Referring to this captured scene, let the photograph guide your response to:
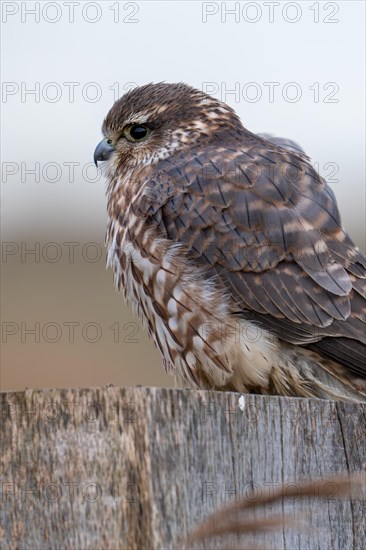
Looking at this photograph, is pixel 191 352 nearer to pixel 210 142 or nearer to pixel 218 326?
pixel 218 326

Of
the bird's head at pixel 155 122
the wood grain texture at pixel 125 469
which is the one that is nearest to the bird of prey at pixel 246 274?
the bird's head at pixel 155 122

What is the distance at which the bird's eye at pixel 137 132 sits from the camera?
15.6 ft

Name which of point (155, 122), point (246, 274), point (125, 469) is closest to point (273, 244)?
point (246, 274)

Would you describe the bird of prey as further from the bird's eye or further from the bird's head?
the bird's eye

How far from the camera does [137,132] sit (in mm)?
4754

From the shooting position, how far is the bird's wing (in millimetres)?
3752

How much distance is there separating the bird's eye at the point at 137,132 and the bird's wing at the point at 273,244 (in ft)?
2.23

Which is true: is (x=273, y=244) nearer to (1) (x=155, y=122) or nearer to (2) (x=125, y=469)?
(1) (x=155, y=122)

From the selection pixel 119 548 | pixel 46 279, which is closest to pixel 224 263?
pixel 119 548

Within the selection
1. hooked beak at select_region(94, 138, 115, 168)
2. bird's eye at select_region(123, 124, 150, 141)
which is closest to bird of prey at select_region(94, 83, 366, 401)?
bird's eye at select_region(123, 124, 150, 141)

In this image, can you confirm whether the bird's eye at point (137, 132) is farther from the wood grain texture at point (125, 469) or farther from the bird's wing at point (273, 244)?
the wood grain texture at point (125, 469)

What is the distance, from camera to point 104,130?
4.88 m

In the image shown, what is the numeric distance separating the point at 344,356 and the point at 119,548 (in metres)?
1.79

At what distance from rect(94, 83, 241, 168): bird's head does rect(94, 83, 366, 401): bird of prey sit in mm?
355
